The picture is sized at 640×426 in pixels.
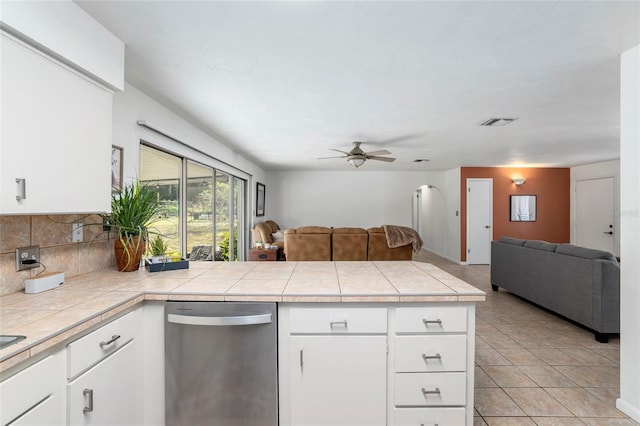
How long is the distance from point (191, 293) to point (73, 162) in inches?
32.5

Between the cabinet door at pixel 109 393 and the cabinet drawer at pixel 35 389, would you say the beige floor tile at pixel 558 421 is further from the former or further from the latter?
the cabinet drawer at pixel 35 389

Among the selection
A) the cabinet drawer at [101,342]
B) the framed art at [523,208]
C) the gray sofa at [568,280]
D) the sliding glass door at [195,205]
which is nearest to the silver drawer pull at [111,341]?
the cabinet drawer at [101,342]

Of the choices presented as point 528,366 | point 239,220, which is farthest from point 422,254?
point 528,366

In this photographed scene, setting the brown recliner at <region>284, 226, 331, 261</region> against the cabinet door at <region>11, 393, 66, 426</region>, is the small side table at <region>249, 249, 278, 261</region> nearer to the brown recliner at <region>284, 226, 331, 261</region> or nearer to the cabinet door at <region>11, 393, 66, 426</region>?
the brown recliner at <region>284, 226, 331, 261</region>

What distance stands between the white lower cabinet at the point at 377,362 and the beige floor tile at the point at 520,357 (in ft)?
4.64

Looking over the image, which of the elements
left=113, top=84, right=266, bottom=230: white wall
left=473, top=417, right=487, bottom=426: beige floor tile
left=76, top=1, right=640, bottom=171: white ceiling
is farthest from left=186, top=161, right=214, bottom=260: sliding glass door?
left=473, top=417, right=487, bottom=426: beige floor tile

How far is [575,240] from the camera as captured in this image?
22.7ft

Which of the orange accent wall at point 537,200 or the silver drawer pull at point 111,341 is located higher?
the orange accent wall at point 537,200

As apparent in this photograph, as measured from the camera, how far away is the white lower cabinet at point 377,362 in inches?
60.1

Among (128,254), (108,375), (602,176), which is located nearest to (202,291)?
(108,375)

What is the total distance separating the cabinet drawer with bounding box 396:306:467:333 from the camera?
1526 mm

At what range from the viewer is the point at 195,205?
12.4 ft

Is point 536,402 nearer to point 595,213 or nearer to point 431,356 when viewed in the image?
point 431,356

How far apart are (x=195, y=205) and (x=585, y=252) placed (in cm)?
440
